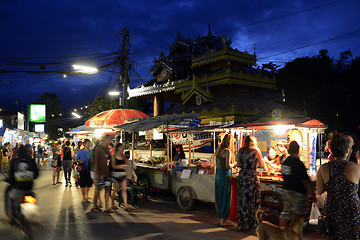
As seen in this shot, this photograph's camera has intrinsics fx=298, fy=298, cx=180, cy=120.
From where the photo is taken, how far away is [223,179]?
7098 mm

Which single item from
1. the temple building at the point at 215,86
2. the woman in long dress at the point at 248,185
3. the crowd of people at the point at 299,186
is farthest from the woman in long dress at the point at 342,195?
the temple building at the point at 215,86

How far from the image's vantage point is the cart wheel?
8500mm

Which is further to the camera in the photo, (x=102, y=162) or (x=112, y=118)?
(x=112, y=118)

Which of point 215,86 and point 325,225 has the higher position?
point 215,86

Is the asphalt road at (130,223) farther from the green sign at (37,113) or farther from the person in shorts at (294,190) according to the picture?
the green sign at (37,113)

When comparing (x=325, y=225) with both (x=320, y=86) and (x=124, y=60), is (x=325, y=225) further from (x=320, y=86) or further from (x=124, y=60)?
(x=320, y=86)

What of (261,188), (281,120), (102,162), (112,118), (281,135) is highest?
(112,118)

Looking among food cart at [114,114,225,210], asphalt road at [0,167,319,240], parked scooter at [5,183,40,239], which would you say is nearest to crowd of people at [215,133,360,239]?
asphalt road at [0,167,319,240]

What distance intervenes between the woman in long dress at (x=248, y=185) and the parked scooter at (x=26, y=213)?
4.26 m

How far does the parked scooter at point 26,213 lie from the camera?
18.8ft

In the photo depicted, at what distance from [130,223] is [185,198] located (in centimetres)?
207

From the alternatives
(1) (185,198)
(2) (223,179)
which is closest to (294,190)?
(2) (223,179)

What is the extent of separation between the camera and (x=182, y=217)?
25.9ft

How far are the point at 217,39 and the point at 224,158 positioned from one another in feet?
87.1
